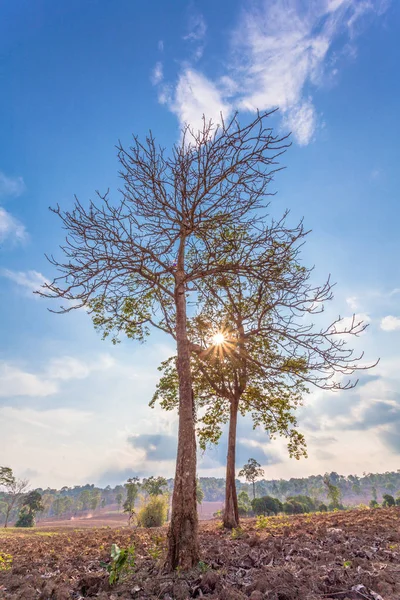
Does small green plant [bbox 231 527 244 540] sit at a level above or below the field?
below

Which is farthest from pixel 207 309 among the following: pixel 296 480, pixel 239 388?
pixel 296 480

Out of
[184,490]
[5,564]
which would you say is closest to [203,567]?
[184,490]

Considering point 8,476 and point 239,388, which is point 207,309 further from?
point 8,476

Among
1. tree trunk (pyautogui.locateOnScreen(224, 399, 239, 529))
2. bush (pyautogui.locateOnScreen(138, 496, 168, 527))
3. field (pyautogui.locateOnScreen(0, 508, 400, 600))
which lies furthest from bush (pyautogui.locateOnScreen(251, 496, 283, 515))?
field (pyautogui.locateOnScreen(0, 508, 400, 600))

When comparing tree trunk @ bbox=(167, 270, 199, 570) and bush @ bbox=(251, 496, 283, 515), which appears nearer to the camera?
tree trunk @ bbox=(167, 270, 199, 570)

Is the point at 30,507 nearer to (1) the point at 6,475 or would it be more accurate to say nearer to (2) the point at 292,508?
(1) the point at 6,475

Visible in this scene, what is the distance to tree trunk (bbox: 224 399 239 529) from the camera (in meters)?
11.2

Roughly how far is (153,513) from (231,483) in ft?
54.2

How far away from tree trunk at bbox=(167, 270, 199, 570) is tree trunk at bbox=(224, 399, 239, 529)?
7529mm

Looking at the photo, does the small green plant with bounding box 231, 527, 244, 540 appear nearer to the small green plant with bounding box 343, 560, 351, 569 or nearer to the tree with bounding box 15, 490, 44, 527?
the small green plant with bounding box 343, 560, 351, 569

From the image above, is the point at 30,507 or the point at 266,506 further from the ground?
the point at 266,506

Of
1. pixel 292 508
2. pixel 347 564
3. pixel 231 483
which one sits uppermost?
pixel 231 483

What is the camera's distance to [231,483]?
12.0 metres

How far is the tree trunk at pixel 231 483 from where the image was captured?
1120 cm
